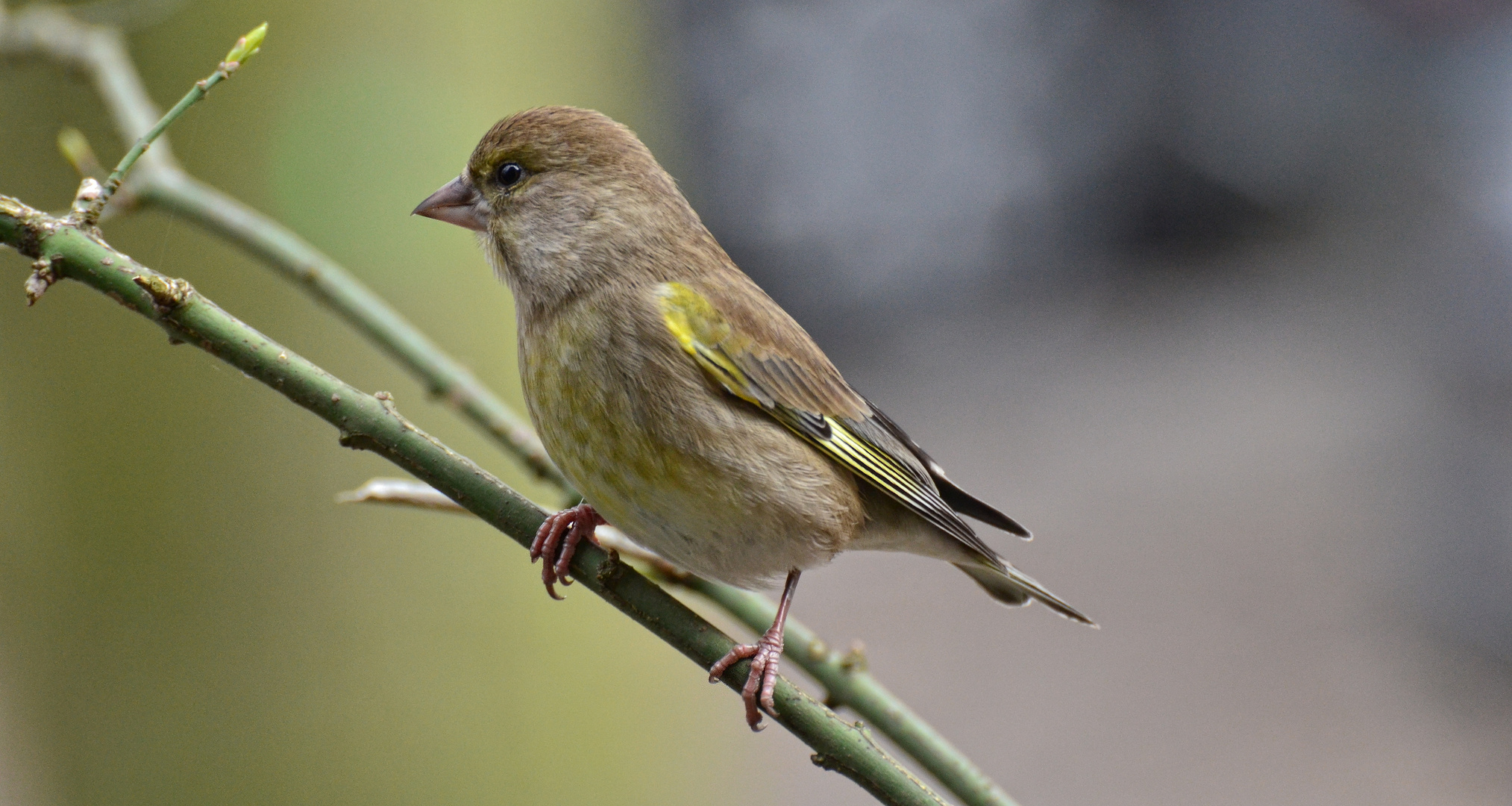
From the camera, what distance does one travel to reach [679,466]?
243 centimetres

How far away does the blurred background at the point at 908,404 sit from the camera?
318cm

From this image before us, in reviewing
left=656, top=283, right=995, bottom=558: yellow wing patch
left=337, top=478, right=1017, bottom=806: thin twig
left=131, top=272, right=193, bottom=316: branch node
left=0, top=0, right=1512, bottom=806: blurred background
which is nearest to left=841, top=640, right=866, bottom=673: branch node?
left=337, top=478, right=1017, bottom=806: thin twig

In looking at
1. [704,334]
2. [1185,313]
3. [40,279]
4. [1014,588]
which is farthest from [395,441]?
[1185,313]

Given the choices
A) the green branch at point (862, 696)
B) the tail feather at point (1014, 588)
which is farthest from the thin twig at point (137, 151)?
the tail feather at point (1014, 588)

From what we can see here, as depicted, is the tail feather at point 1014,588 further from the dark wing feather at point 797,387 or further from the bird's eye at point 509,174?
the bird's eye at point 509,174

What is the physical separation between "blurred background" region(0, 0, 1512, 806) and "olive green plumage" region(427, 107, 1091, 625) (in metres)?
0.86

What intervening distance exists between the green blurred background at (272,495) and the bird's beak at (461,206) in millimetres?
750

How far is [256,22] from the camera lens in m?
3.25

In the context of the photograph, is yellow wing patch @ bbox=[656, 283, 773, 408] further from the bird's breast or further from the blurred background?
the blurred background

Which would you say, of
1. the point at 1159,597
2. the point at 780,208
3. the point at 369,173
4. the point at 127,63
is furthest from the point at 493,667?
the point at 780,208

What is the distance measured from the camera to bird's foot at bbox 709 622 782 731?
2.12 metres

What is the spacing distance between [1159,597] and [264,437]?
6599 mm

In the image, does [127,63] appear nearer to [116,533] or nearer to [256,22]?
[256,22]

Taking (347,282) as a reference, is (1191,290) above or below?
above
